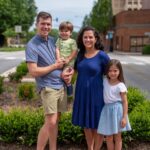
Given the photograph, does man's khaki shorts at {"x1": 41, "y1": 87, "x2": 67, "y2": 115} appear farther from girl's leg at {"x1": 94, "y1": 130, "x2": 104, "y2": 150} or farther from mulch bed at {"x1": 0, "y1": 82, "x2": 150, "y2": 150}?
mulch bed at {"x1": 0, "y1": 82, "x2": 150, "y2": 150}

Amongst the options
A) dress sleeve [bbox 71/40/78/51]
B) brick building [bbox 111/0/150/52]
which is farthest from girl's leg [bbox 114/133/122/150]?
brick building [bbox 111/0/150/52]

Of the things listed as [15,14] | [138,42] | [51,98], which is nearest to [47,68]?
[51,98]

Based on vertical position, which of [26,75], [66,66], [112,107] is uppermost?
[66,66]

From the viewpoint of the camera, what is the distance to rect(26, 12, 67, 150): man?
5820mm

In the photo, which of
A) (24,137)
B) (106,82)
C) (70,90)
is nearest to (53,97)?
(70,90)

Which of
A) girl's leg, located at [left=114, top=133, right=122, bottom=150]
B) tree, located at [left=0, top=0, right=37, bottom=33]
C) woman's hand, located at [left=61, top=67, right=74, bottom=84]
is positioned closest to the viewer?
woman's hand, located at [left=61, top=67, right=74, bottom=84]

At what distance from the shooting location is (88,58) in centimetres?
591

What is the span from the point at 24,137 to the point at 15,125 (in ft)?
0.74

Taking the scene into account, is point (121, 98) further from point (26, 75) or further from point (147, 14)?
point (147, 14)

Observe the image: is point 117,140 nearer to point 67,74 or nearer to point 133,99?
point 67,74

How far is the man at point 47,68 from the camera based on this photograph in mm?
5820

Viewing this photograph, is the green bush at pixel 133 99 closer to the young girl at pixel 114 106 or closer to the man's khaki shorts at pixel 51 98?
the young girl at pixel 114 106

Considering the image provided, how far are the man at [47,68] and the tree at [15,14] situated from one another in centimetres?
8430

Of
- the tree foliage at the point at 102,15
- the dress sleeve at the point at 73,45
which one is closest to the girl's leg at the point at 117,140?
the dress sleeve at the point at 73,45
